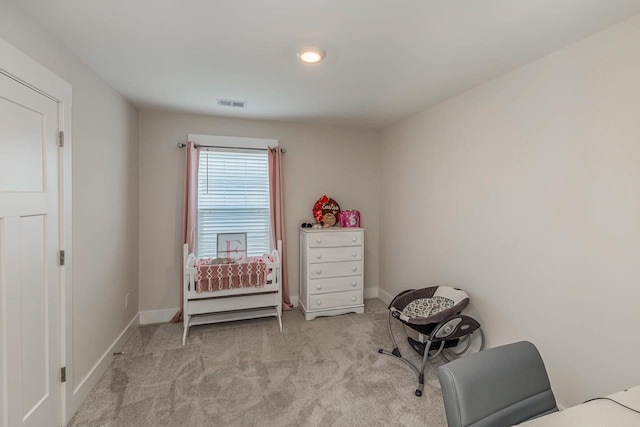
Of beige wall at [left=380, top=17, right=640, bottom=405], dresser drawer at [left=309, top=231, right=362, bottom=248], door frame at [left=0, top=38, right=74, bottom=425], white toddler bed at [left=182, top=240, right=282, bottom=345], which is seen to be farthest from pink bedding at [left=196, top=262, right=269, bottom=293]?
beige wall at [left=380, top=17, right=640, bottom=405]

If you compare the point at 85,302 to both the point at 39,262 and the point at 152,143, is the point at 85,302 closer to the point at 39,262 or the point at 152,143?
the point at 39,262

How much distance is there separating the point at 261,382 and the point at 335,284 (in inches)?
56.3

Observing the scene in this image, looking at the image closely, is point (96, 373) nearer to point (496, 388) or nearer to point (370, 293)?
point (496, 388)

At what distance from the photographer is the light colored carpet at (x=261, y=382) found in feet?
6.03

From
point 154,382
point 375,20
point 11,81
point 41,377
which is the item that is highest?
point 375,20

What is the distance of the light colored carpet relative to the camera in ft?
6.03

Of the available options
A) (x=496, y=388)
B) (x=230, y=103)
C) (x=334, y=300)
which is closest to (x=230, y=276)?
(x=334, y=300)

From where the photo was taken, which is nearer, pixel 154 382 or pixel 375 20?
pixel 375 20

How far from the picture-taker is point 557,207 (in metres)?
1.81

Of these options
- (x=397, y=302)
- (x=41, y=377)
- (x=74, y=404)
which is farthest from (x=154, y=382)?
(x=397, y=302)

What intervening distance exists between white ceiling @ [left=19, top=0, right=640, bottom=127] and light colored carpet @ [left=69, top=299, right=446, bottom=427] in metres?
2.36

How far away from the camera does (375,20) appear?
60.0 inches

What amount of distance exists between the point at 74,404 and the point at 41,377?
0.40 m

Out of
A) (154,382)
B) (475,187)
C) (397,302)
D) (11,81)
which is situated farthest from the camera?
(397,302)
